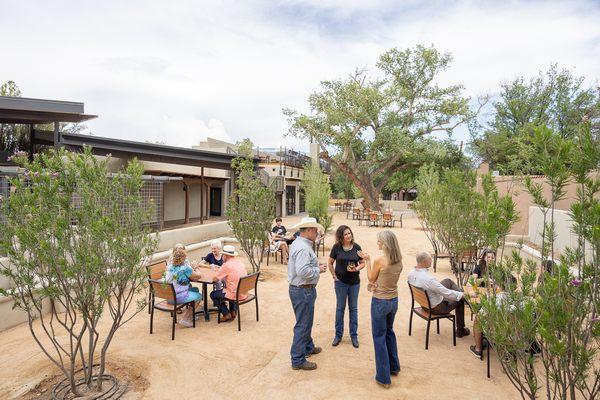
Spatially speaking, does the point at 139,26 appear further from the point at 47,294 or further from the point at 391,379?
the point at 391,379

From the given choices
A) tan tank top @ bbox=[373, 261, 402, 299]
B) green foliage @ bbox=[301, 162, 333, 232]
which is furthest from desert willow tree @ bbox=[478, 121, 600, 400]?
green foliage @ bbox=[301, 162, 333, 232]

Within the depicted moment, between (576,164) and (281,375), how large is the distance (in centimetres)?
322

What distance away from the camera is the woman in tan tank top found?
3.62m

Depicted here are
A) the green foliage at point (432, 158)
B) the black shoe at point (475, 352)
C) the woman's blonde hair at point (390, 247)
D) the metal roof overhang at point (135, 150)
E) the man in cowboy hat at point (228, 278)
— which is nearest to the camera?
the woman's blonde hair at point (390, 247)

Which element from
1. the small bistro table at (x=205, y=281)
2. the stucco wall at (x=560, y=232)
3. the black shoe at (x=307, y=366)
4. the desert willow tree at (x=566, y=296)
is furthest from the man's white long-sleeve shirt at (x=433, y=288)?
the stucco wall at (x=560, y=232)

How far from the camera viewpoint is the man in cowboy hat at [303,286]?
12.6 feet

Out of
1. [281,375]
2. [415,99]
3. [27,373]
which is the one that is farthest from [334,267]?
[415,99]

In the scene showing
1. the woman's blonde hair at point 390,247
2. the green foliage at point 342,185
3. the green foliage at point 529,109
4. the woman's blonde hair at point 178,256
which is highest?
the green foliage at point 529,109

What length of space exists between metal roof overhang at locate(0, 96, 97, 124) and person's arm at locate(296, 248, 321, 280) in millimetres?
9826

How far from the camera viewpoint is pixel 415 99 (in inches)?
1040

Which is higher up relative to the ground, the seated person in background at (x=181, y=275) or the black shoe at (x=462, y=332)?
the seated person in background at (x=181, y=275)

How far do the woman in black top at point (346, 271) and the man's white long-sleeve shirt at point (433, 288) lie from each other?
0.75 metres

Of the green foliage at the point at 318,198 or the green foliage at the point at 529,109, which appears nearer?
the green foliage at the point at 318,198

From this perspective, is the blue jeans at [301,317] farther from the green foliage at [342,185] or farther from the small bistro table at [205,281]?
the green foliage at [342,185]
